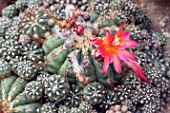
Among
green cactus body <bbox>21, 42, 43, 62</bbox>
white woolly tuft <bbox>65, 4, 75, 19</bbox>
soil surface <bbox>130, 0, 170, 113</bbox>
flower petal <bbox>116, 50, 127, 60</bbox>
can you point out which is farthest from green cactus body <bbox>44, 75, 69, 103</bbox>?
soil surface <bbox>130, 0, 170, 113</bbox>

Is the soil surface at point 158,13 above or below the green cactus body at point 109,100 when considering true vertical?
above

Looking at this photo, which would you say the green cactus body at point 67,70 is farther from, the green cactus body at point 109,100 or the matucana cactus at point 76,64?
the green cactus body at point 109,100

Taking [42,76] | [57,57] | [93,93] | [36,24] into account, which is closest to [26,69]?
[42,76]

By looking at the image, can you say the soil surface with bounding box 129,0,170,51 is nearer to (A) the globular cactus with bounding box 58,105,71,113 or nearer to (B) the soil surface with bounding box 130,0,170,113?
(B) the soil surface with bounding box 130,0,170,113

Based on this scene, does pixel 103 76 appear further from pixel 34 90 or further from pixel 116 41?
pixel 34 90

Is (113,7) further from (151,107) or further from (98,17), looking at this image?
(151,107)

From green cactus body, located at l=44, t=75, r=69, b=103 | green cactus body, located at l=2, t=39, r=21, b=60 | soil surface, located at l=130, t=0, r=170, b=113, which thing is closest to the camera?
green cactus body, located at l=44, t=75, r=69, b=103

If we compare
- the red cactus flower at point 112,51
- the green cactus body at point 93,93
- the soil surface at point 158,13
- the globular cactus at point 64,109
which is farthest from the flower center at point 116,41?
the soil surface at point 158,13

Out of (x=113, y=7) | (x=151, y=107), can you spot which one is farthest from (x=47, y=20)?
(x=151, y=107)
